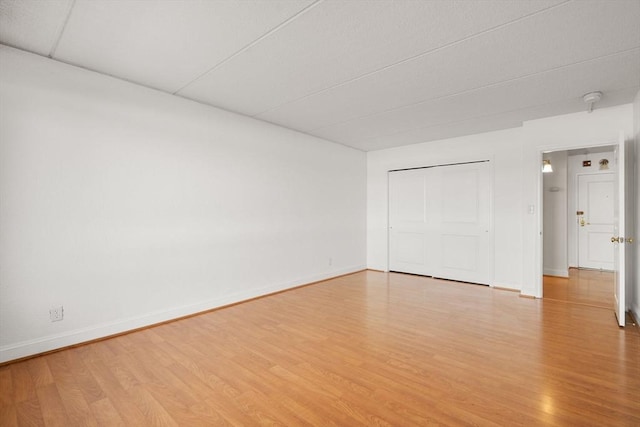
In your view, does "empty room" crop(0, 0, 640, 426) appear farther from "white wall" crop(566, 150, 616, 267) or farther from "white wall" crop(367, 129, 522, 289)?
"white wall" crop(566, 150, 616, 267)

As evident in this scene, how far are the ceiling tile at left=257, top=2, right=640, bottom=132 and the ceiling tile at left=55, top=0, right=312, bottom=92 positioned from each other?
49.7 inches

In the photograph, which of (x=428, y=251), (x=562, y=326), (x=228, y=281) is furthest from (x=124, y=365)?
(x=428, y=251)

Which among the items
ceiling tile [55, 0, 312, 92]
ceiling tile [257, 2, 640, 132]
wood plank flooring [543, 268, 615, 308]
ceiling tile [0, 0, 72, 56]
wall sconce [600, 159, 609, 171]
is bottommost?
wood plank flooring [543, 268, 615, 308]

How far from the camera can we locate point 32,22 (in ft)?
7.45

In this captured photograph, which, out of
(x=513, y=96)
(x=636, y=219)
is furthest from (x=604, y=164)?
(x=513, y=96)

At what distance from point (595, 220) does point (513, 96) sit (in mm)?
4968

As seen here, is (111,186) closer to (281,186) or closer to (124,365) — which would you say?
(124,365)

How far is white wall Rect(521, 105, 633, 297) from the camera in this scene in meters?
3.95

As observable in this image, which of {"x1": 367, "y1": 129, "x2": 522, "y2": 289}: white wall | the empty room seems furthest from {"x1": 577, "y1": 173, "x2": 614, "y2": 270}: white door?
{"x1": 367, "y1": 129, "x2": 522, "y2": 289}: white wall

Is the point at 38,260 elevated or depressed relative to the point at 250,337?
elevated

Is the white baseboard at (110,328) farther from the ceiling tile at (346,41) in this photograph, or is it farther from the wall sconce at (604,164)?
the wall sconce at (604,164)

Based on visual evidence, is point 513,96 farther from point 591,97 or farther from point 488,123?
point 488,123

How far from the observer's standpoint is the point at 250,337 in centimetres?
309

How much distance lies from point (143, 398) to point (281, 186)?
10.9 ft
